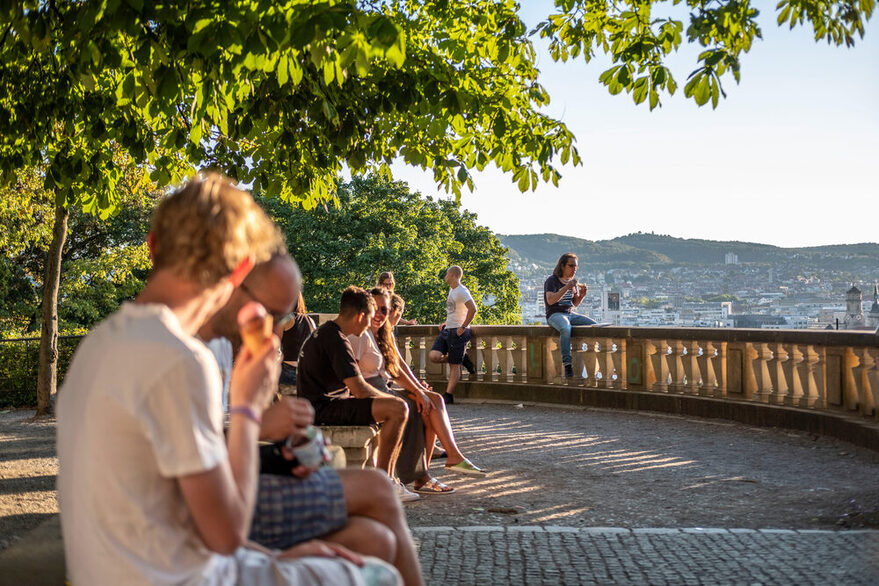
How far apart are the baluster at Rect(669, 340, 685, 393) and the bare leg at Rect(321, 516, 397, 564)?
11369 mm

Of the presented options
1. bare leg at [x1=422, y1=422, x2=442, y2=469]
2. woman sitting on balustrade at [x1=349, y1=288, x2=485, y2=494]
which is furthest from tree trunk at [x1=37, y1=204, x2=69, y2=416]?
bare leg at [x1=422, y1=422, x2=442, y2=469]

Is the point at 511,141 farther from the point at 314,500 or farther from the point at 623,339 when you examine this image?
the point at 314,500

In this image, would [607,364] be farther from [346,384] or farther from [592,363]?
[346,384]

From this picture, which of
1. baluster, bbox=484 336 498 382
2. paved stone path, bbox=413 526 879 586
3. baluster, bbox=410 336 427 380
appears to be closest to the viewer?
paved stone path, bbox=413 526 879 586

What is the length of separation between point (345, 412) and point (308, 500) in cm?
405

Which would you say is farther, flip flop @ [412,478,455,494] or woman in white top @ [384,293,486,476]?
woman in white top @ [384,293,486,476]

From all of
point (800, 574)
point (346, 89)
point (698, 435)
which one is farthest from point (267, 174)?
point (800, 574)

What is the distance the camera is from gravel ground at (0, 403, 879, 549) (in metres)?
7.42

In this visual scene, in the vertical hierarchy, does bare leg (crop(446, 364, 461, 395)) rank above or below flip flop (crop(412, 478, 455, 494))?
above

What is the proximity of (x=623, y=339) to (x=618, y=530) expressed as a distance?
8452 mm

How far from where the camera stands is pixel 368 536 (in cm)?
324

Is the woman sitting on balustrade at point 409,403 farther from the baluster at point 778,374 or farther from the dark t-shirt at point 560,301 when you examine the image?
the dark t-shirt at point 560,301

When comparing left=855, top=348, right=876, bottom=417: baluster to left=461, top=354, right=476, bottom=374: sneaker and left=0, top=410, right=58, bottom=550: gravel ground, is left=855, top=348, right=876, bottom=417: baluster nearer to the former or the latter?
left=461, top=354, right=476, bottom=374: sneaker

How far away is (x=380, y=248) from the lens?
165 feet
